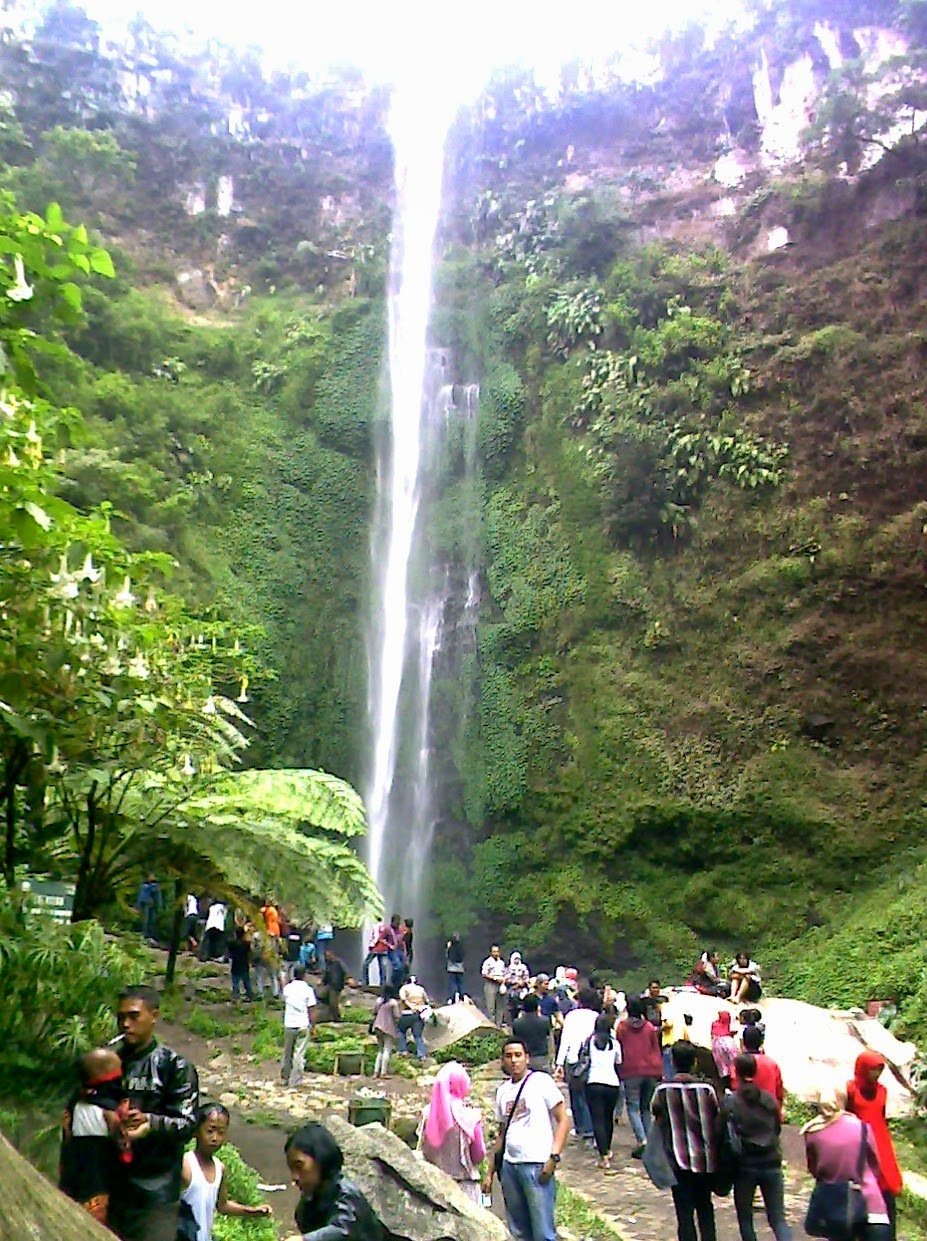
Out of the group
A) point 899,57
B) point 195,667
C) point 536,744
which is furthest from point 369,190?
point 195,667

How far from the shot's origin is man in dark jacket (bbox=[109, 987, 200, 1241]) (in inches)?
110

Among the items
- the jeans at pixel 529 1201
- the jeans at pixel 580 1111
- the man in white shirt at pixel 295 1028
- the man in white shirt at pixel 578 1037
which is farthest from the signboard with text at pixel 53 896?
the jeans at pixel 580 1111

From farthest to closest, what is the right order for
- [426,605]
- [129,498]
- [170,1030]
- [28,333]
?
[426,605] < [129,498] < [170,1030] < [28,333]

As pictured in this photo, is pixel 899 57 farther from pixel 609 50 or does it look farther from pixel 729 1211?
pixel 729 1211

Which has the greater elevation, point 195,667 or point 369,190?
point 369,190

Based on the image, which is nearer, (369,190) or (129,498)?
(129,498)

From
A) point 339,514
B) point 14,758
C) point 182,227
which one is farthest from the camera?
point 182,227

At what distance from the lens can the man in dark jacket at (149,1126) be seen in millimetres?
2787

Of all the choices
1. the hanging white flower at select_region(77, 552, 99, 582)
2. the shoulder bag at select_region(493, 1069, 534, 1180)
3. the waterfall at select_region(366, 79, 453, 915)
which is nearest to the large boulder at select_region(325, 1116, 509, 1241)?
the shoulder bag at select_region(493, 1069, 534, 1180)

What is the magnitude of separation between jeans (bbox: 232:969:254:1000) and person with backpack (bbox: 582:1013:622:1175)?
5.50 metres

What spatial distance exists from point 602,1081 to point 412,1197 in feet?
8.44

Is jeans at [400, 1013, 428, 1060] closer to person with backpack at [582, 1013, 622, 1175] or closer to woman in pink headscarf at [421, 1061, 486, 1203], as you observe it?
person with backpack at [582, 1013, 622, 1175]

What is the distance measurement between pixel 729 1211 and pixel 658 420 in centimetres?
1645

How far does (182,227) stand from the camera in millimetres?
29094
